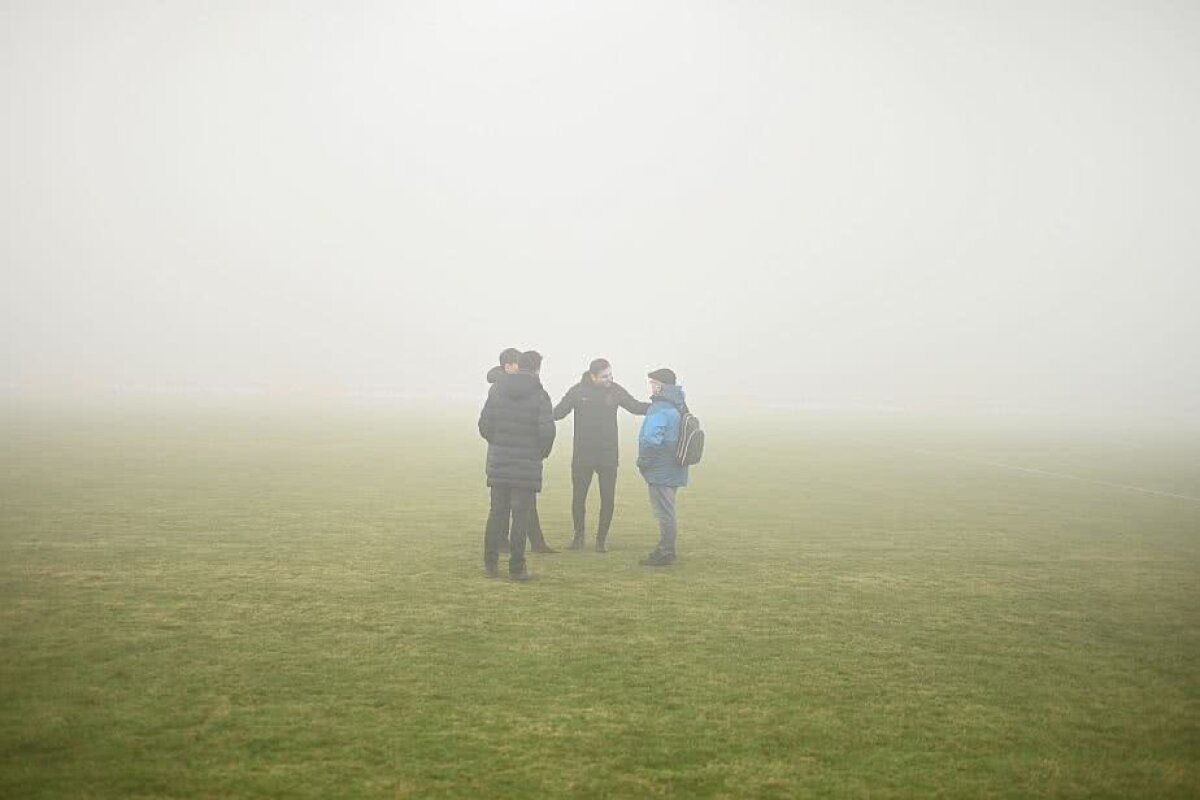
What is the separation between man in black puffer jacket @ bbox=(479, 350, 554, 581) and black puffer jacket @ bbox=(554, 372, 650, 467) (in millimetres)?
1761

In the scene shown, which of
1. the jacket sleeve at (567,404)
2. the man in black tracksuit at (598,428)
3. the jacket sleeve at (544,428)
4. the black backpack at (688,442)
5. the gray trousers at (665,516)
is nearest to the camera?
the jacket sleeve at (544,428)

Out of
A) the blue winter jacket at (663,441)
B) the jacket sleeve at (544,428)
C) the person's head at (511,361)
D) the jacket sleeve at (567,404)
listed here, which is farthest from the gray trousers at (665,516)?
the person's head at (511,361)

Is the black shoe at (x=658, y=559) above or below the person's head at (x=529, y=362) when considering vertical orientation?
below

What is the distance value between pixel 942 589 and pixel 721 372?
146 metres

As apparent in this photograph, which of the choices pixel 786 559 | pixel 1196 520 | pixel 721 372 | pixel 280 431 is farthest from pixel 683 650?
pixel 721 372

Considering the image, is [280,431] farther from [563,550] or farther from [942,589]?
[942,589]

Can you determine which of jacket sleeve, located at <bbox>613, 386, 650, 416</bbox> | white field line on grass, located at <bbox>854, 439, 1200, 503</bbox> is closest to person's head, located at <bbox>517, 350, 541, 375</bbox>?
jacket sleeve, located at <bbox>613, 386, 650, 416</bbox>

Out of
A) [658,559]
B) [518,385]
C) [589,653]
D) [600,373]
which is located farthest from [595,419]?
[589,653]

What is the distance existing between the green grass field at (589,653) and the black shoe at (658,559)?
0.24m

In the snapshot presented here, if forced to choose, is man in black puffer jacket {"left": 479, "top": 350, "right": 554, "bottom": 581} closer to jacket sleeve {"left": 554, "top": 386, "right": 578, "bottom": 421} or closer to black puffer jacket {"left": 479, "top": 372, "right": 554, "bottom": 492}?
black puffer jacket {"left": 479, "top": 372, "right": 554, "bottom": 492}

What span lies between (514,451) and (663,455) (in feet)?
6.25

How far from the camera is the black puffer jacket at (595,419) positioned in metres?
12.8

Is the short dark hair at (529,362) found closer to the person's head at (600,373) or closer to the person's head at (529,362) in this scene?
the person's head at (529,362)

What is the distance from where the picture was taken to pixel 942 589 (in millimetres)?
10914
